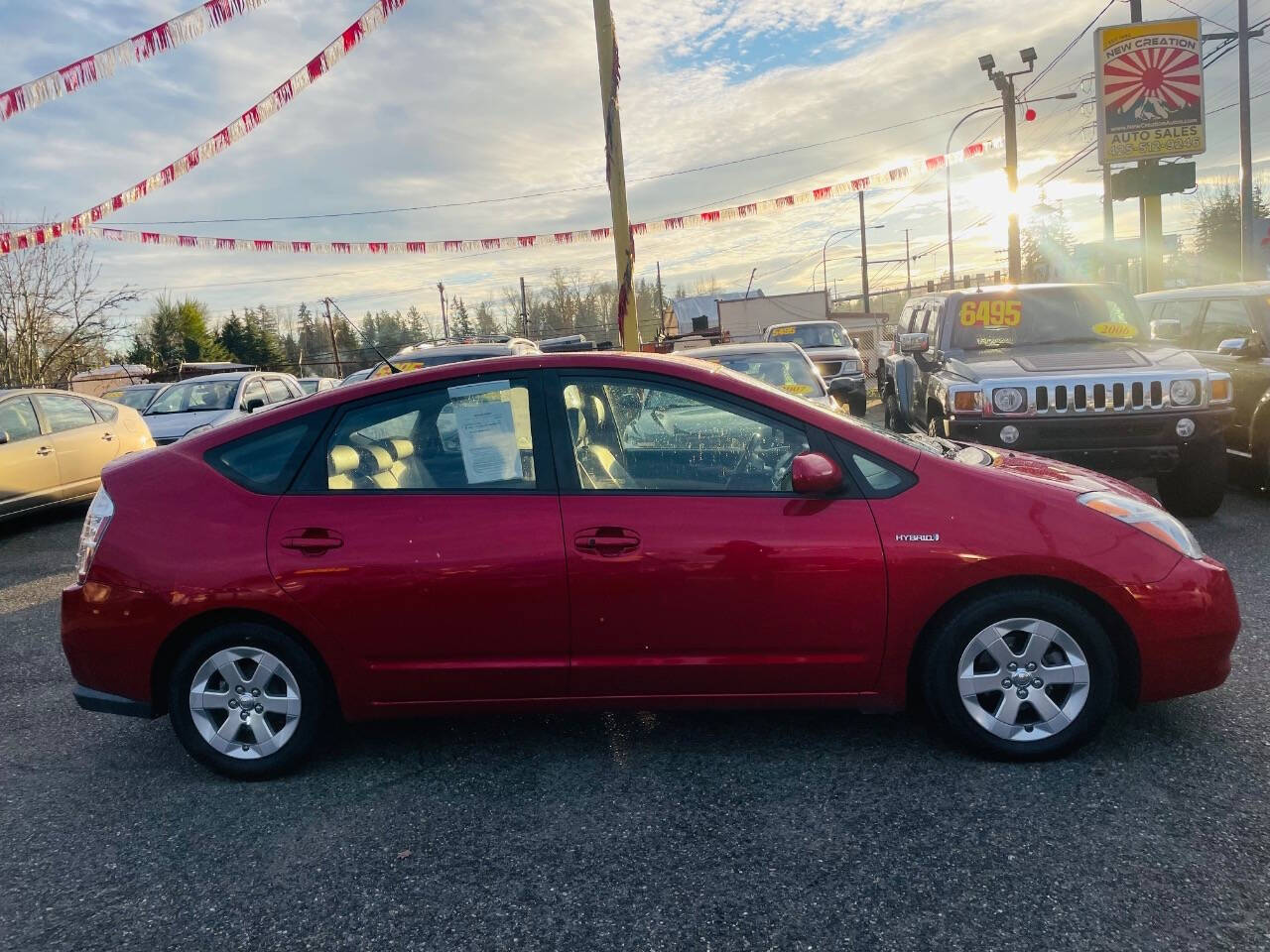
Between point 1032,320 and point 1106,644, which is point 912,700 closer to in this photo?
point 1106,644

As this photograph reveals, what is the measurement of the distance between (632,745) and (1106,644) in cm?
180

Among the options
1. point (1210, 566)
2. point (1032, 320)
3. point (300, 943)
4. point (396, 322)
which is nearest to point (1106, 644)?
point (1210, 566)

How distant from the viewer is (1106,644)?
10.8ft

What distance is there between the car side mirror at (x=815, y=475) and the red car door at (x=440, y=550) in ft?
2.88

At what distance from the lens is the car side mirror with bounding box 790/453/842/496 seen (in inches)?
130

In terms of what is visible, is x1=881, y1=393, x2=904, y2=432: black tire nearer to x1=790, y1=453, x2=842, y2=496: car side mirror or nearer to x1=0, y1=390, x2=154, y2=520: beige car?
x1=790, y1=453, x2=842, y2=496: car side mirror

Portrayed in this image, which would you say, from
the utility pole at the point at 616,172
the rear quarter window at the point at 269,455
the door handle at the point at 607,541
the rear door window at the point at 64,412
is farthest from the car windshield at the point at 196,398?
the door handle at the point at 607,541

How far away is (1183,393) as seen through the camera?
6.57 meters

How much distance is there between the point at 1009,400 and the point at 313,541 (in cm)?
514

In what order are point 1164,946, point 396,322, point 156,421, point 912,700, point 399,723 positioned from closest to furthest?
1. point 1164,946
2. point 912,700
3. point 399,723
4. point 156,421
5. point 396,322

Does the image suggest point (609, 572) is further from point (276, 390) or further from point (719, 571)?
point (276, 390)

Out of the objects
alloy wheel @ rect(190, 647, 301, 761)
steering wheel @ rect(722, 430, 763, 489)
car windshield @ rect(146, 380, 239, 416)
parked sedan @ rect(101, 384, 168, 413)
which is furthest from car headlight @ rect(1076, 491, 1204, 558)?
parked sedan @ rect(101, 384, 168, 413)

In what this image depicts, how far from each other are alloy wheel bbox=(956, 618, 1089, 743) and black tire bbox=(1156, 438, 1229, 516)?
414cm

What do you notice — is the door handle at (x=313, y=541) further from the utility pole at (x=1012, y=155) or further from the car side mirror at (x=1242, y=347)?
the utility pole at (x=1012, y=155)
